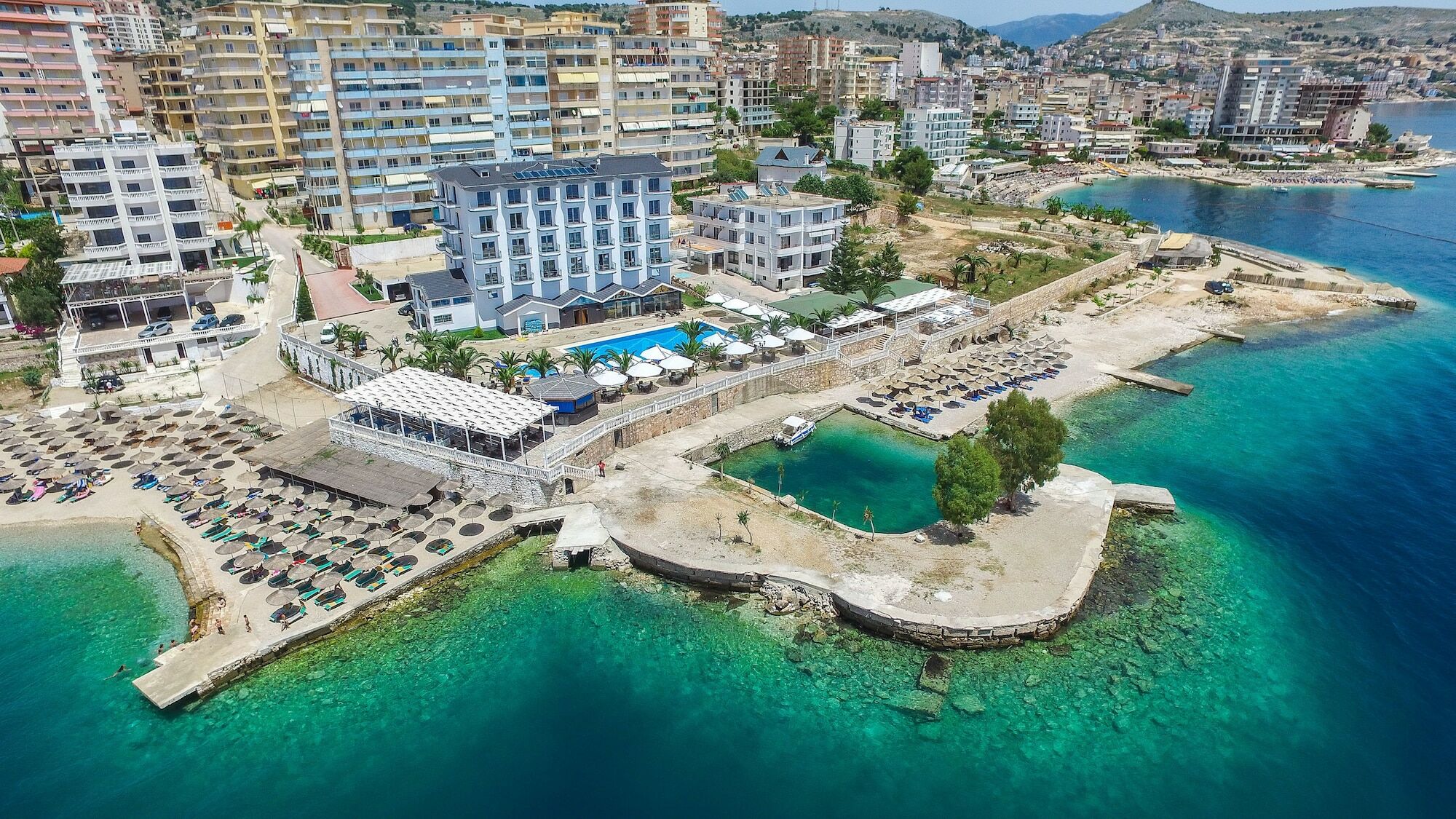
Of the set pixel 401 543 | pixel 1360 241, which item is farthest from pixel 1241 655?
pixel 1360 241

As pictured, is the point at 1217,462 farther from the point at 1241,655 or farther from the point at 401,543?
the point at 401,543

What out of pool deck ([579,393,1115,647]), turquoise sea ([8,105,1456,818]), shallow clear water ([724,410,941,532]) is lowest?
turquoise sea ([8,105,1456,818])

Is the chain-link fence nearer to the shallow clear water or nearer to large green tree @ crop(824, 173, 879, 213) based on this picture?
the shallow clear water

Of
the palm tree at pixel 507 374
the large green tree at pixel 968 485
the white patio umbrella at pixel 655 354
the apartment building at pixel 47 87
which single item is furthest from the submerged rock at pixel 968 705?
the apartment building at pixel 47 87

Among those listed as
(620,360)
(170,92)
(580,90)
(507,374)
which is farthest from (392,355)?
(170,92)

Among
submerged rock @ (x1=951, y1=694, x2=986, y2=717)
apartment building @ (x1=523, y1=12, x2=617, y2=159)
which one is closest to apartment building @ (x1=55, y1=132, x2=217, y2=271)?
apartment building @ (x1=523, y1=12, x2=617, y2=159)

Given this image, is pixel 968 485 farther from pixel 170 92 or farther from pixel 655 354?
pixel 170 92
